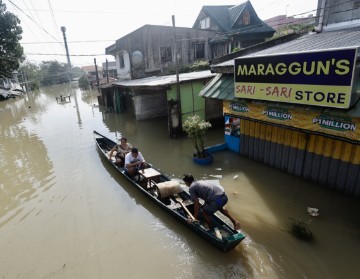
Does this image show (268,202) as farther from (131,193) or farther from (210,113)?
(210,113)

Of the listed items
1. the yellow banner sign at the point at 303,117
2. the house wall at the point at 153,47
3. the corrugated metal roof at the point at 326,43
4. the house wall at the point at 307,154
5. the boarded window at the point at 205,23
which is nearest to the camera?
the yellow banner sign at the point at 303,117

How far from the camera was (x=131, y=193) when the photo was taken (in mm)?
9109

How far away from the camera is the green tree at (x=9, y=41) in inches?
1265

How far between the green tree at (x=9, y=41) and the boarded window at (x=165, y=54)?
2171 cm

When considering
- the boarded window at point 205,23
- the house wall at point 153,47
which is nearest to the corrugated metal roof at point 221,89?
the house wall at point 153,47

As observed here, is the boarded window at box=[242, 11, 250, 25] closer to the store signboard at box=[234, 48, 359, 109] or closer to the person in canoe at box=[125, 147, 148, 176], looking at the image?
the store signboard at box=[234, 48, 359, 109]

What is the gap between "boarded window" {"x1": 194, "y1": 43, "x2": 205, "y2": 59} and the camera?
1059 inches

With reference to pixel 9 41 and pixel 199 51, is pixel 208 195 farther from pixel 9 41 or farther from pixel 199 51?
pixel 9 41

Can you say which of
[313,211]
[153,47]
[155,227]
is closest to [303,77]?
[313,211]

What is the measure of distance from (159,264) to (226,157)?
6.06m

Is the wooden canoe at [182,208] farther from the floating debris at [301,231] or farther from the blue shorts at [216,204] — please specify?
the floating debris at [301,231]

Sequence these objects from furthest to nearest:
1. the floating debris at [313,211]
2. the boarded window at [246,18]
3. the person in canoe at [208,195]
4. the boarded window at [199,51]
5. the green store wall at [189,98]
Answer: the boarded window at [246,18]
the boarded window at [199,51]
the green store wall at [189,98]
the floating debris at [313,211]
the person in canoe at [208,195]

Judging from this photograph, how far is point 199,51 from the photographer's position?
27109 mm

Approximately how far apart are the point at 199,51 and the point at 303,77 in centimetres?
2165
